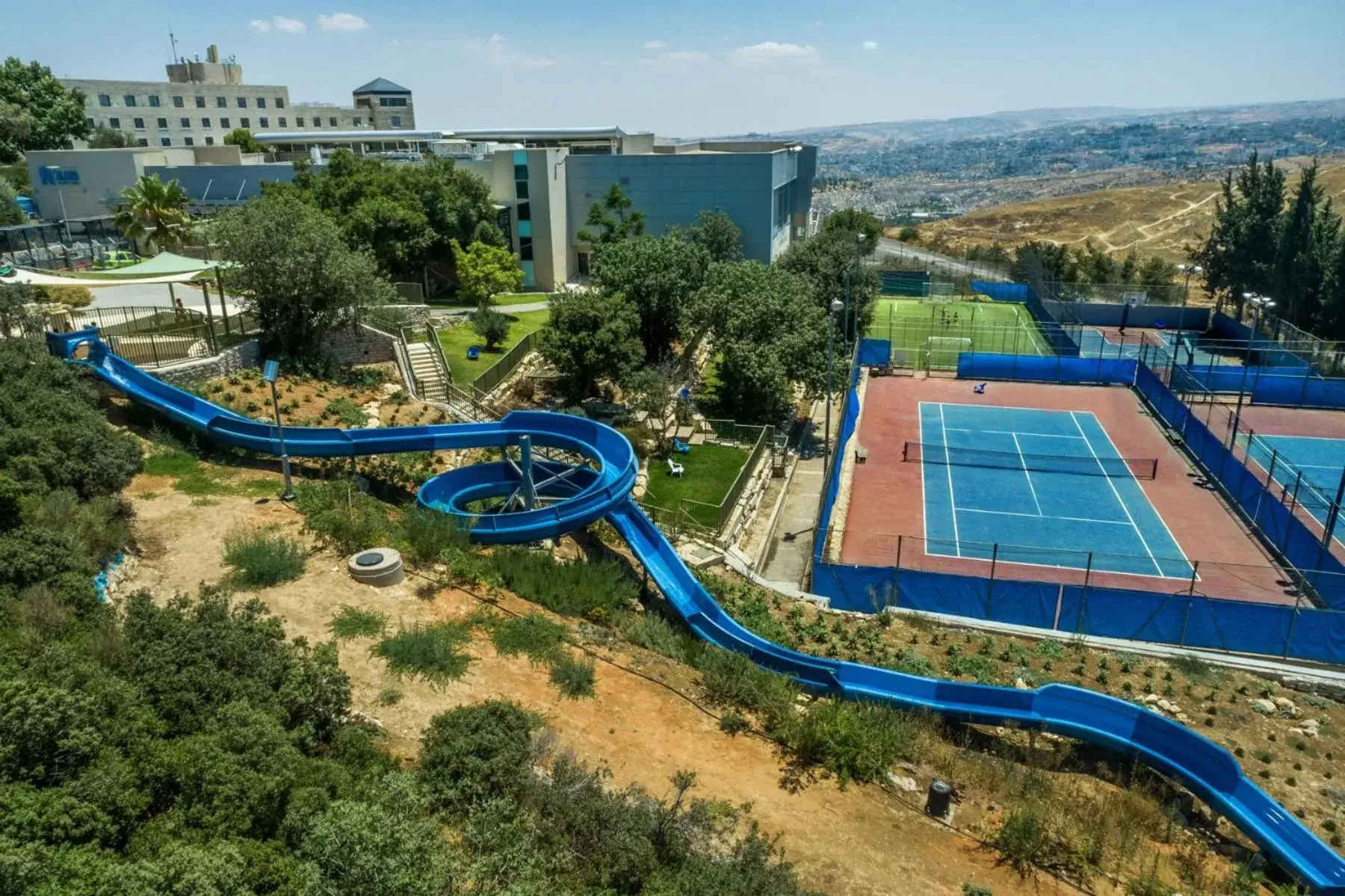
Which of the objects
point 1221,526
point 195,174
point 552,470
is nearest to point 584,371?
point 552,470

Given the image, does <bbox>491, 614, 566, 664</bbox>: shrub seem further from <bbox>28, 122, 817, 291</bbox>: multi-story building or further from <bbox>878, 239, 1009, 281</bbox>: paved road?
<bbox>878, 239, 1009, 281</bbox>: paved road

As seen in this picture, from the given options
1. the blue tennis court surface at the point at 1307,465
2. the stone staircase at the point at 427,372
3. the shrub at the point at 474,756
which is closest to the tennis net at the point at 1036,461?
the blue tennis court surface at the point at 1307,465

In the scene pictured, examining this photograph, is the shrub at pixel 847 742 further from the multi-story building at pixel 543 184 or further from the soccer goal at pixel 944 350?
the multi-story building at pixel 543 184

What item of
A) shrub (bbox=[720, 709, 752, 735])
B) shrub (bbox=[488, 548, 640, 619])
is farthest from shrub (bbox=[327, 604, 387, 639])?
shrub (bbox=[720, 709, 752, 735])

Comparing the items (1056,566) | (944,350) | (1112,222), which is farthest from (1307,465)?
(1112,222)

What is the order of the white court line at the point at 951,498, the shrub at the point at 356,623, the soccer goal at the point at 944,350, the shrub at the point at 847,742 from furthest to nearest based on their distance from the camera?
the soccer goal at the point at 944,350 → the white court line at the point at 951,498 → the shrub at the point at 356,623 → the shrub at the point at 847,742

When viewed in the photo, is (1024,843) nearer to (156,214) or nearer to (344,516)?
(344,516)

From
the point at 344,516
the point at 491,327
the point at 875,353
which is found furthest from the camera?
the point at 875,353
